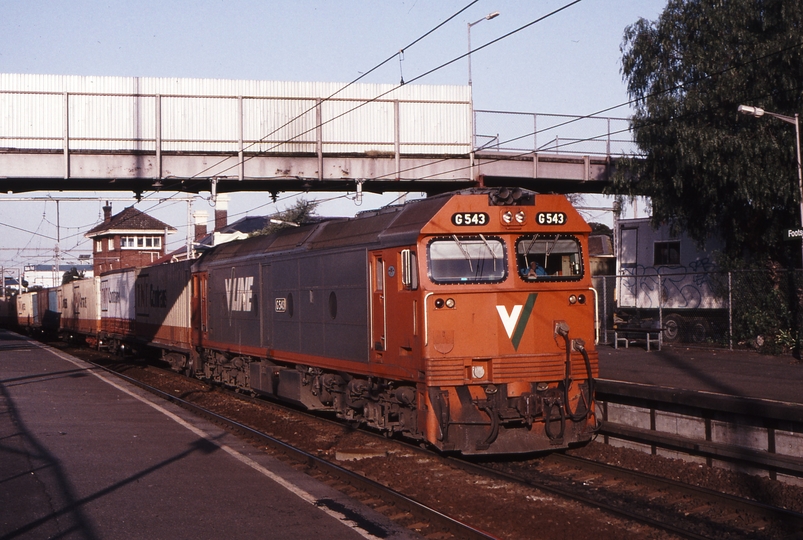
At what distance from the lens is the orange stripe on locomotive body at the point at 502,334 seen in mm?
10562

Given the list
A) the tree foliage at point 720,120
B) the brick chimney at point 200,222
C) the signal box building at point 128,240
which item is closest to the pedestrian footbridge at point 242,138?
the tree foliage at point 720,120

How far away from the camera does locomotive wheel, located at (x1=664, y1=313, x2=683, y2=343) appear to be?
82.8ft

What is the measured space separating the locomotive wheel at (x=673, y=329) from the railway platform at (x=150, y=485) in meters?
15.3

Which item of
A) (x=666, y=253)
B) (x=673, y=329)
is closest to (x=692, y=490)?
(x=673, y=329)

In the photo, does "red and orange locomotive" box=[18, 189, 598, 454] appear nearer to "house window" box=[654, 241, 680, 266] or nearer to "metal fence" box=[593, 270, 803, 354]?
"metal fence" box=[593, 270, 803, 354]

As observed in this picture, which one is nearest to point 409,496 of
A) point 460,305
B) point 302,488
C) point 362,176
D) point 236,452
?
point 302,488

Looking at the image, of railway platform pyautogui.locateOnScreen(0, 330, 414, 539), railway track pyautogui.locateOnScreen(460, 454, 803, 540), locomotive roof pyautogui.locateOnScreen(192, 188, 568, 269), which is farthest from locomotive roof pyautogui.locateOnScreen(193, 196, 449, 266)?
railway platform pyautogui.locateOnScreen(0, 330, 414, 539)

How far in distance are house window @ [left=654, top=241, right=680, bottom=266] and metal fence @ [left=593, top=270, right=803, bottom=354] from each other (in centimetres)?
79

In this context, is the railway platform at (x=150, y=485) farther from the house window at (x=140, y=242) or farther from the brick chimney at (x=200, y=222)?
the house window at (x=140, y=242)

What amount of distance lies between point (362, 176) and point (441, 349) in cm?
1378

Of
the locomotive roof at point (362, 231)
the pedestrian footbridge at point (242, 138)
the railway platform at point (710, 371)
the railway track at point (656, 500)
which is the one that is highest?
the pedestrian footbridge at point (242, 138)

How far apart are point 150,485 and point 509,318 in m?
4.88

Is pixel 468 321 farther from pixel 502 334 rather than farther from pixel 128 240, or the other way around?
pixel 128 240

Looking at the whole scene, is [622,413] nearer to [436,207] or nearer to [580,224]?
[580,224]
